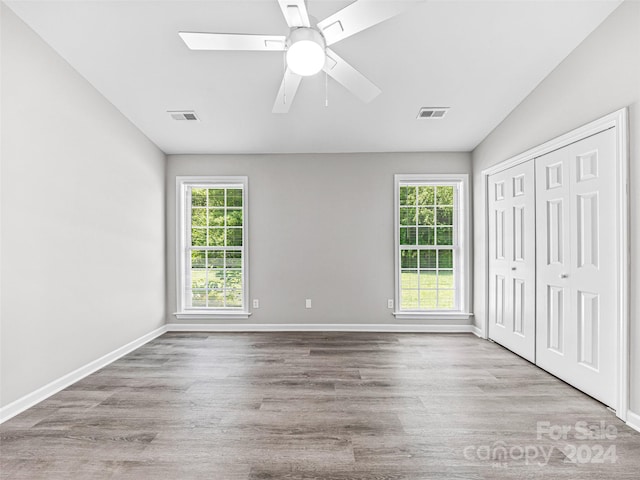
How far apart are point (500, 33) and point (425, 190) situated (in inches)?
94.5

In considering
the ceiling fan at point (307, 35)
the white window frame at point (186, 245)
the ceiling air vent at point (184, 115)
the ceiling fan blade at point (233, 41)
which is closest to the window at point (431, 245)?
the white window frame at point (186, 245)

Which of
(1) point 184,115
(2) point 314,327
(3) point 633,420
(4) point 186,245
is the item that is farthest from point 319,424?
(4) point 186,245

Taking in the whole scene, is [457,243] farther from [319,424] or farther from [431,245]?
[319,424]

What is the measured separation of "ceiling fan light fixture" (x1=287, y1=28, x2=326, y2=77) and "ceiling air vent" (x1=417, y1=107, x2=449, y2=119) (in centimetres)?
239

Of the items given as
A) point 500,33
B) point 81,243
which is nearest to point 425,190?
point 500,33

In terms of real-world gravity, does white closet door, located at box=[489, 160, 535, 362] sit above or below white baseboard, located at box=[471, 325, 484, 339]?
above

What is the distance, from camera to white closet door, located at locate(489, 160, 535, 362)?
3.78 m

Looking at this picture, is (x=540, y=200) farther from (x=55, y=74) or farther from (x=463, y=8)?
(x=55, y=74)

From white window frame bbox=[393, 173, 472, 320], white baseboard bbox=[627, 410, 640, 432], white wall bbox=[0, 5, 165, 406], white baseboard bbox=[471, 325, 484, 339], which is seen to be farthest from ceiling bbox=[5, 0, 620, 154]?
white baseboard bbox=[627, 410, 640, 432]

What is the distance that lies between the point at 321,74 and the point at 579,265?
2793mm

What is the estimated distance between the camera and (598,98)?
2834 mm

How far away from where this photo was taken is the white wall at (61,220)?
2639mm

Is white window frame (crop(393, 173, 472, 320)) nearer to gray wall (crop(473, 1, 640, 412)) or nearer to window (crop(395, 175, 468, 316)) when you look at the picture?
window (crop(395, 175, 468, 316))

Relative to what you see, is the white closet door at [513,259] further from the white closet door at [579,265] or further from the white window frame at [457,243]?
the white window frame at [457,243]
